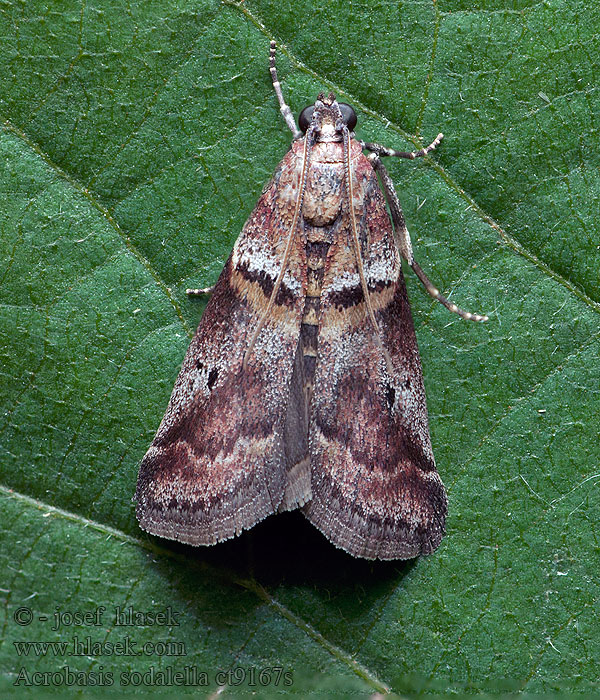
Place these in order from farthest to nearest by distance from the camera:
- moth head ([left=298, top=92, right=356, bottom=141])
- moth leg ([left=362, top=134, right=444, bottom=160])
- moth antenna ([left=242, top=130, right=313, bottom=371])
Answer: moth leg ([left=362, top=134, right=444, bottom=160]) → moth head ([left=298, top=92, right=356, bottom=141]) → moth antenna ([left=242, top=130, right=313, bottom=371])

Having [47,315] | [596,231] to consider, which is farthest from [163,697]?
[596,231]

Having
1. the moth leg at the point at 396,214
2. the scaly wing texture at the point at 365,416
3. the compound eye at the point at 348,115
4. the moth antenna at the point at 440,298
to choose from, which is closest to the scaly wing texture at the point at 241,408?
the scaly wing texture at the point at 365,416

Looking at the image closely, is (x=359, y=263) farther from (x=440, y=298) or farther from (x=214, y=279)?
(x=214, y=279)

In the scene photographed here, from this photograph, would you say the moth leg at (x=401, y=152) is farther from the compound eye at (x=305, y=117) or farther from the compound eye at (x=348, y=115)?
the compound eye at (x=305, y=117)

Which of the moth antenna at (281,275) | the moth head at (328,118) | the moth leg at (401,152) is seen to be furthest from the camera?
the moth leg at (401,152)

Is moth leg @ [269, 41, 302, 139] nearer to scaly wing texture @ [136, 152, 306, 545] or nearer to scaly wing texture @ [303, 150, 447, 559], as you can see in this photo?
scaly wing texture @ [136, 152, 306, 545]

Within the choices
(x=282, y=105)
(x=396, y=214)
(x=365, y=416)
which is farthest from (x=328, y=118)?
A: (x=365, y=416)

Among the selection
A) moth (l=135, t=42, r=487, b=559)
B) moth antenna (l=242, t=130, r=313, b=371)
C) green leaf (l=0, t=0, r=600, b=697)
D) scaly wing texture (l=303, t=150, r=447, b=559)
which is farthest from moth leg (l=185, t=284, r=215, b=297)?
scaly wing texture (l=303, t=150, r=447, b=559)
